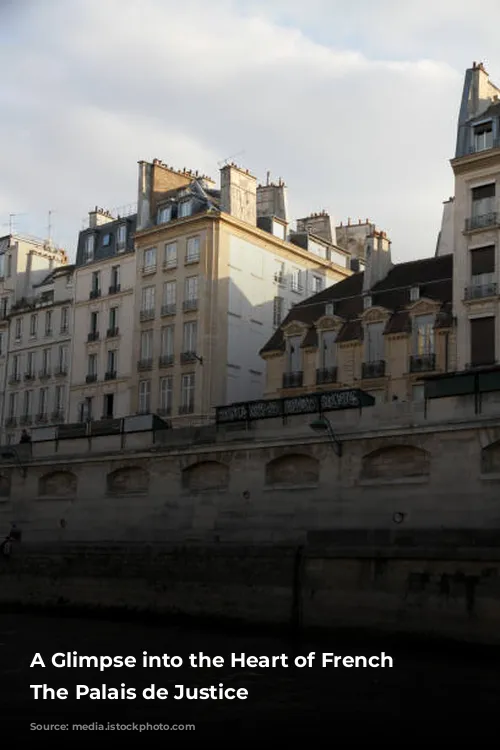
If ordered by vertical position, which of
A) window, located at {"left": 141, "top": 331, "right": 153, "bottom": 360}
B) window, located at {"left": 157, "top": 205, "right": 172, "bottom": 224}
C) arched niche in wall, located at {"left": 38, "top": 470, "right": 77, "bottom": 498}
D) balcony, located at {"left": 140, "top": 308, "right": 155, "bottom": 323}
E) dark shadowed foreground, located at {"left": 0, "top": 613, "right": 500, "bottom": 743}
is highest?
window, located at {"left": 157, "top": 205, "right": 172, "bottom": 224}

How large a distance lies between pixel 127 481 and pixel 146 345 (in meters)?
14.7

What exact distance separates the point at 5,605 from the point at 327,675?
18433mm

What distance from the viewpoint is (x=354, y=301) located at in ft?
152

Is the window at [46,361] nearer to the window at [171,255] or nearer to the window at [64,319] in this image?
the window at [64,319]

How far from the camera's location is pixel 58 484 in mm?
40188

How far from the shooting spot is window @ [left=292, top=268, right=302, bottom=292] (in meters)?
54.8

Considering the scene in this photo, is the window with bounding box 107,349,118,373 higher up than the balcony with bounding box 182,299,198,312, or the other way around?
the balcony with bounding box 182,299,198,312

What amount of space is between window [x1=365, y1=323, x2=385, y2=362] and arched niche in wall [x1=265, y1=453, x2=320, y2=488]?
37.6ft

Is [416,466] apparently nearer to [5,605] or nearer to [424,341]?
[424,341]

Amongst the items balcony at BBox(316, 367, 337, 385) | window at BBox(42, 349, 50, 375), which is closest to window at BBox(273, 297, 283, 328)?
balcony at BBox(316, 367, 337, 385)

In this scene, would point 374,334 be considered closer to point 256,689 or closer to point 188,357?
point 188,357

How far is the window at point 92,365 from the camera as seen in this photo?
177 ft

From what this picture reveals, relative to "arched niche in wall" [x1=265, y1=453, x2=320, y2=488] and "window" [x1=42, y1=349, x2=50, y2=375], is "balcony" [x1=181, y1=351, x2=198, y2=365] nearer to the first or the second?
"window" [x1=42, y1=349, x2=50, y2=375]

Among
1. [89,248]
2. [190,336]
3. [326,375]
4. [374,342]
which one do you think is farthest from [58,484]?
[89,248]
